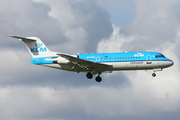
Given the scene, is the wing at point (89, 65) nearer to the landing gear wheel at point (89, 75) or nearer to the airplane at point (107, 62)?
the airplane at point (107, 62)

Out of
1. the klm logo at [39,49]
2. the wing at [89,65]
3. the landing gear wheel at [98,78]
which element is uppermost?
the klm logo at [39,49]

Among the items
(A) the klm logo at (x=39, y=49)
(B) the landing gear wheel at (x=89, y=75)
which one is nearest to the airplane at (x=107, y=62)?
(B) the landing gear wheel at (x=89, y=75)

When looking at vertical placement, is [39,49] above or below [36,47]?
below

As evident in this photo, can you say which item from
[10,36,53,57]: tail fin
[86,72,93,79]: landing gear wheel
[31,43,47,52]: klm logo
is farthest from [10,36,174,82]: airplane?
[31,43,47,52]: klm logo

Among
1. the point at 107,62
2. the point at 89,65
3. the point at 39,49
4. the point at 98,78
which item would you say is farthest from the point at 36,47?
the point at 107,62

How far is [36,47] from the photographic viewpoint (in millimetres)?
47812

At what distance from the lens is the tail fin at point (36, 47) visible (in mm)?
47312

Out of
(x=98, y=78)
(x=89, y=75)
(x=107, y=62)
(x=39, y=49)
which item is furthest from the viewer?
(x=39, y=49)

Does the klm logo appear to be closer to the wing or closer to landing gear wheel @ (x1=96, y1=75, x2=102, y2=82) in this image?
the wing

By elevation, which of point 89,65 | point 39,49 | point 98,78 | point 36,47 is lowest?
point 98,78

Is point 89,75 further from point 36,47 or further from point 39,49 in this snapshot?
point 36,47

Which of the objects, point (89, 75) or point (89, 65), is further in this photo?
point (89, 75)

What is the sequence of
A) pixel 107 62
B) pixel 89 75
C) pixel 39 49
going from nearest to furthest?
pixel 107 62 → pixel 89 75 → pixel 39 49

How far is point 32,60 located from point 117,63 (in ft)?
48.5
